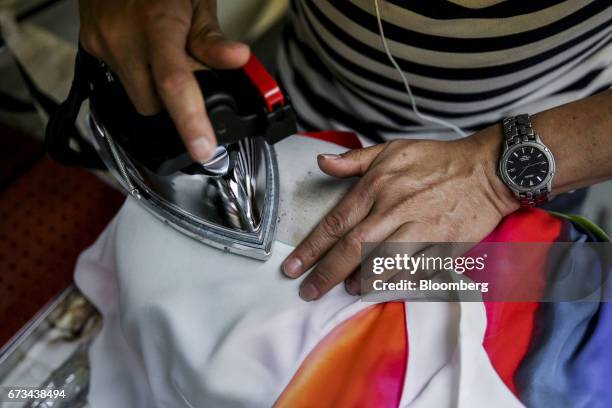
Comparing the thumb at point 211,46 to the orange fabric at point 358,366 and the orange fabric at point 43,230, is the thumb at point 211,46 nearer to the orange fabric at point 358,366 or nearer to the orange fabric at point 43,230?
the orange fabric at point 358,366

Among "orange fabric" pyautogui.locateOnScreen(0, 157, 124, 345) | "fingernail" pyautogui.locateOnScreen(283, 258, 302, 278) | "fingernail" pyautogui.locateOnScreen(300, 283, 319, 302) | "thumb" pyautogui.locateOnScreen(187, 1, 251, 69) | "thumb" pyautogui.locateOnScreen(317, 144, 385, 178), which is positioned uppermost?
"thumb" pyautogui.locateOnScreen(187, 1, 251, 69)

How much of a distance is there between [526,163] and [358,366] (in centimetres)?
32

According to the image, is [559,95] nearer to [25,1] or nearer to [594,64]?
[594,64]

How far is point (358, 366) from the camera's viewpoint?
60 centimetres

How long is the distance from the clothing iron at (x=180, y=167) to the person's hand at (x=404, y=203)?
74 mm

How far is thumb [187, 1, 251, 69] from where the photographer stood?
563 millimetres

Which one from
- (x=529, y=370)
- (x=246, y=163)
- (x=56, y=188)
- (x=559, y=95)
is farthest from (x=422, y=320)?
(x=56, y=188)

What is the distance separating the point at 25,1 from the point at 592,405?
3.59 ft

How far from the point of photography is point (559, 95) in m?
0.78

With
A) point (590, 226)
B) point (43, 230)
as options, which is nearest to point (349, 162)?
point (590, 226)

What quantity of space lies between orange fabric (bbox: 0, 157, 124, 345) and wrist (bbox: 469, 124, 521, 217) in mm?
645

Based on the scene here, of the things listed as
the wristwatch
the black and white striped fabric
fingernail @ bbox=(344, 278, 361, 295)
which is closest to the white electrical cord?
the black and white striped fabric

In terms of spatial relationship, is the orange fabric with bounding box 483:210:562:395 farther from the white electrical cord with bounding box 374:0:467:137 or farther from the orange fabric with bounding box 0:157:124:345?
the orange fabric with bounding box 0:157:124:345

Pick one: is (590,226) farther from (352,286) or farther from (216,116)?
(216,116)
